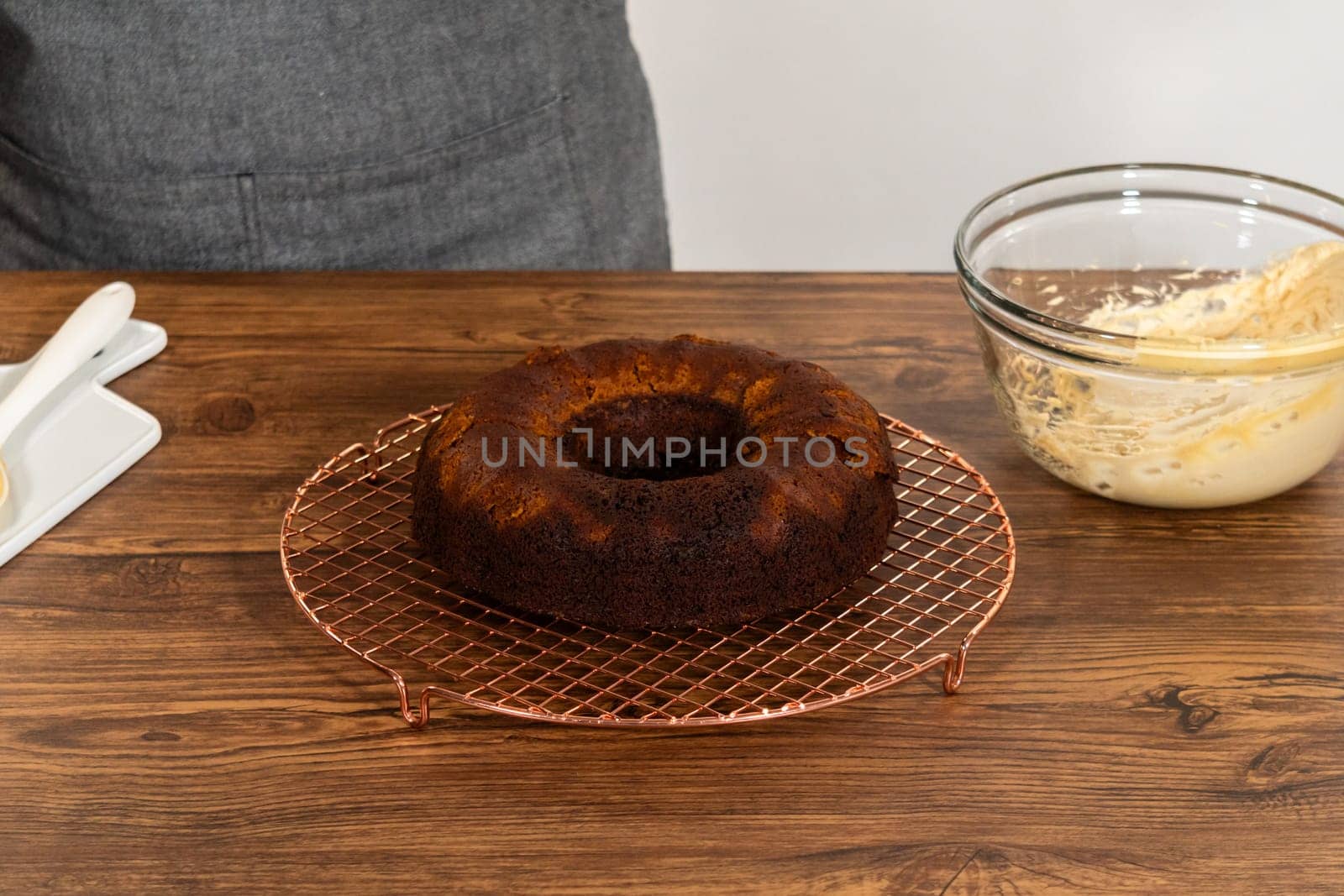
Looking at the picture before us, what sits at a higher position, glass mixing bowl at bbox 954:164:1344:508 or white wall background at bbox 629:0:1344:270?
glass mixing bowl at bbox 954:164:1344:508

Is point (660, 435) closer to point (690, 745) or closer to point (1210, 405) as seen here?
point (690, 745)

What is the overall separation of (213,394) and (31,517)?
9.9 inches

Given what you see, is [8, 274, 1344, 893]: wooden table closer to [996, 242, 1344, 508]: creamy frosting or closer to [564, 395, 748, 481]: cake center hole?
[996, 242, 1344, 508]: creamy frosting

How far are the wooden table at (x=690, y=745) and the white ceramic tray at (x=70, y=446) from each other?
2 centimetres

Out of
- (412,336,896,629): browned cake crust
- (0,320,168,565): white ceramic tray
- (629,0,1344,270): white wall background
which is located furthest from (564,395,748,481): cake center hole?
(629,0,1344,270): white wall background

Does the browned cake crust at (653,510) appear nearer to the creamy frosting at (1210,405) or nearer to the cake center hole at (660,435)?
the cake center hole at (660,435)

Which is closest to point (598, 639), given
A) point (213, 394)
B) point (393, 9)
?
point (213, 394)

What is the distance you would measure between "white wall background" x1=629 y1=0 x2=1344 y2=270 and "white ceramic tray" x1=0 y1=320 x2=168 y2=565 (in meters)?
1.51

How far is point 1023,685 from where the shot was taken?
2.81 feet

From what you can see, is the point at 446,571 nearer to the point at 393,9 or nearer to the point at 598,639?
the point at 598,639

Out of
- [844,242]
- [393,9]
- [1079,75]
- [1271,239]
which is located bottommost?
[844,242]

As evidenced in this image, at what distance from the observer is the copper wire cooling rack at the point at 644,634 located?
0.82 meters

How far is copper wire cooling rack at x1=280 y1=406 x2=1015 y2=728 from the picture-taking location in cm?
82

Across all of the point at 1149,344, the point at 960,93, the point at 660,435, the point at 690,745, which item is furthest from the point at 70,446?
the point at 960,93
